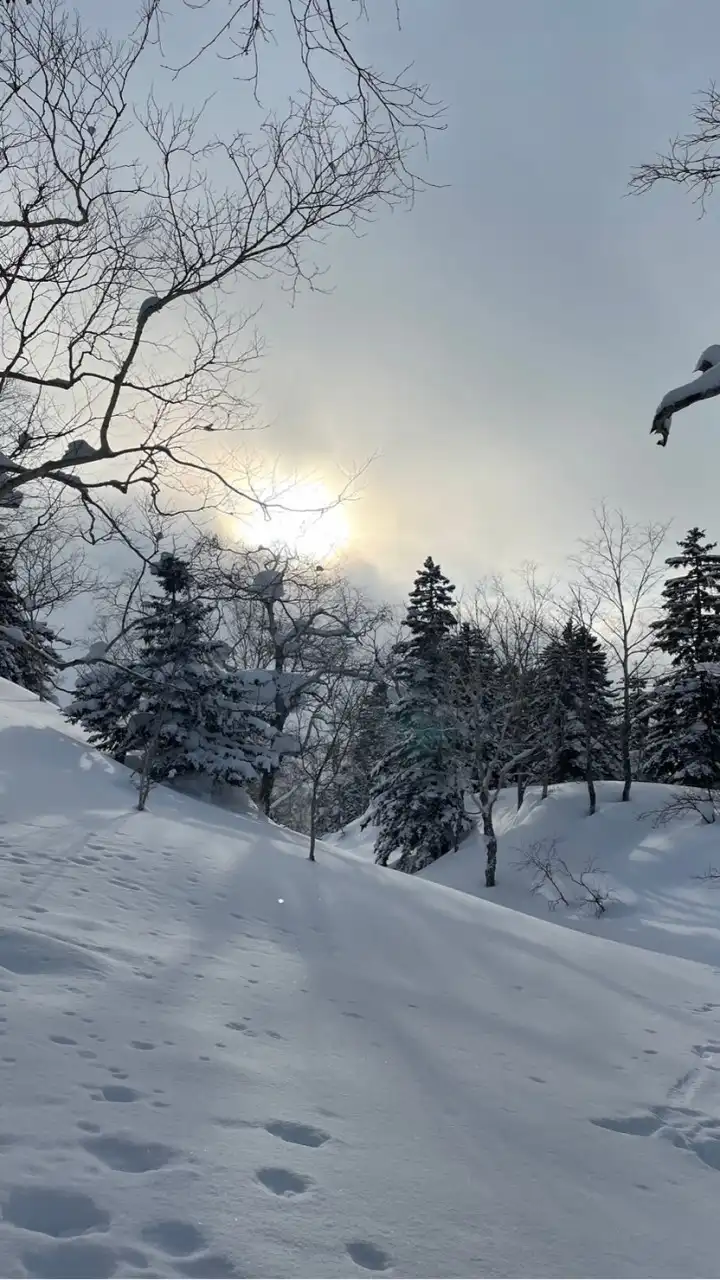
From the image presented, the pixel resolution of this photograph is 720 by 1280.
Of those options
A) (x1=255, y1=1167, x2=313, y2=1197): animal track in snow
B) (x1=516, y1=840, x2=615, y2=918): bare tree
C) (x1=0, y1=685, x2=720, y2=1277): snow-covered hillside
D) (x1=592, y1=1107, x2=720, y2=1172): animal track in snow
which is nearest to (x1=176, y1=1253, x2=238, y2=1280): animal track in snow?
(x1=0, y1=685, x2=720, y2=1277): snow-covered hillside

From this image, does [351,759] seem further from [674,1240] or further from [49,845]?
[674,1240]

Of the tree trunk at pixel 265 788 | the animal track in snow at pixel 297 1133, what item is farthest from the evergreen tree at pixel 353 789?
the animal track in snow at pixel 297 1133

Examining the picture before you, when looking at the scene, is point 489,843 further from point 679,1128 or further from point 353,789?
point 353,789

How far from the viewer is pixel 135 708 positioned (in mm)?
18594

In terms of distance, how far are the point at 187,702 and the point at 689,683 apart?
1670 centimetres

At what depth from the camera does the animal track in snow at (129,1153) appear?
→ 8.20 feet

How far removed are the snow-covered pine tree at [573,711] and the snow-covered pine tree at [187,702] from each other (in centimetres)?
1564

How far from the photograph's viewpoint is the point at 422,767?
82.1ft

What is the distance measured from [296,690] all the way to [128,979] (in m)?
14.6

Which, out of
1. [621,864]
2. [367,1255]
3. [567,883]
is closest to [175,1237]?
[367,1255]

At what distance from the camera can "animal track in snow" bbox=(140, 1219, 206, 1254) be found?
2158mm

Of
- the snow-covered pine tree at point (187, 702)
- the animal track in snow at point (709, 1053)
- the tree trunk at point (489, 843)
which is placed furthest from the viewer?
the tree trunk at point (489, 843)

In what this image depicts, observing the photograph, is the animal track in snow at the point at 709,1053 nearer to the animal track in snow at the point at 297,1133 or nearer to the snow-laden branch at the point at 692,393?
the animal track in snow at the point at 297,1133

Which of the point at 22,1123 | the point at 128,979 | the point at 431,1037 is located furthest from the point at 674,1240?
the point at 128,979
